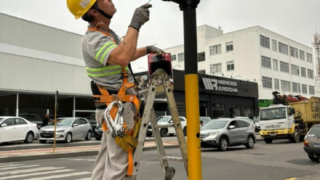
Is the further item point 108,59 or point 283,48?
point 283,48

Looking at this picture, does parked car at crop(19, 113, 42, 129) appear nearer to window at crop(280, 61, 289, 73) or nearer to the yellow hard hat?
the yellow hard hat

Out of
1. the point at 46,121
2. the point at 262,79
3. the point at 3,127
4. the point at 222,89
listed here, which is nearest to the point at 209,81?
the point at 222,89

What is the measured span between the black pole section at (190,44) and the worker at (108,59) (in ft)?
1.29

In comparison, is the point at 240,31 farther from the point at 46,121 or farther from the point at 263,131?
the point at 46,121

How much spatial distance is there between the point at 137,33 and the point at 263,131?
67.5 feet

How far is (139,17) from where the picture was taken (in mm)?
2566

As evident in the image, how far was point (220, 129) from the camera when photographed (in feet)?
54.7

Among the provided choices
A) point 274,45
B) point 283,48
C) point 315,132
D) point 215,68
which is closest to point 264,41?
point 274,45

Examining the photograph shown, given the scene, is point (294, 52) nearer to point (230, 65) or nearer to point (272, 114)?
point (230, 65)

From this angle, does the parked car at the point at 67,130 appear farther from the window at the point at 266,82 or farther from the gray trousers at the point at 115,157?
the window at the point at 266,82

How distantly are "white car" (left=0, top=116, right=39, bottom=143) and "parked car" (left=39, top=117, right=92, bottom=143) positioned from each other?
624 mm

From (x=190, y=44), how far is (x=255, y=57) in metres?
49.5

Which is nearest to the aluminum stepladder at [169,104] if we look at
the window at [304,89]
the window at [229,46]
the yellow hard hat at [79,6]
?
the yellow hard hat at [79,6]

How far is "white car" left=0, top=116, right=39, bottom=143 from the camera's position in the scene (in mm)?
17953
